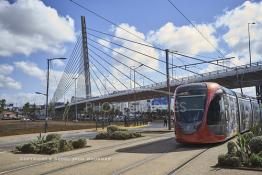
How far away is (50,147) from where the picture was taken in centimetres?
1784

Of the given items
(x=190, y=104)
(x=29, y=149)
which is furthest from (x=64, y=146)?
(x=190, y=104)

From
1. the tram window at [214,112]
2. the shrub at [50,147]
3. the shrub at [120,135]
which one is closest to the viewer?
the shrub at [50,147]

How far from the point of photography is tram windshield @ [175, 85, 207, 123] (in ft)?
63.9

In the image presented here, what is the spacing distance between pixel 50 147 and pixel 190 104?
739 cm

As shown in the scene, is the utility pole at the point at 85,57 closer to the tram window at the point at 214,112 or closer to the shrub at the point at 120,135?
the shrub at the point at 120,135

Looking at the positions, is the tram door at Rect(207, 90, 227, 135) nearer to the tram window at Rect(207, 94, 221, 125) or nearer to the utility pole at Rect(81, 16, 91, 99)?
the tram window at Rect(207, 94, 221, 125)

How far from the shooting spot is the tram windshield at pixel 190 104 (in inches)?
767

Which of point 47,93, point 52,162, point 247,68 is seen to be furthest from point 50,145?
point 247,68

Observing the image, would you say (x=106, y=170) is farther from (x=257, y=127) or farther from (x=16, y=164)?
(x=257, y=127)

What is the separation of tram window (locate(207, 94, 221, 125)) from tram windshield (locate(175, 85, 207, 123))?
1.29ft

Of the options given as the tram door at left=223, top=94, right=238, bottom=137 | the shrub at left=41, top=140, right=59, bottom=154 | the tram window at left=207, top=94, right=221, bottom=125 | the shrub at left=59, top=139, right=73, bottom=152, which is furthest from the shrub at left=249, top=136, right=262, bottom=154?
the shrub at left=59, top=139, right=73, bottom=152

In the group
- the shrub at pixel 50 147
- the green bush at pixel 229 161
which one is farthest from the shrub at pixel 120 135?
the green bush at pixel 229 161

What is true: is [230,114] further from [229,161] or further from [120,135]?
[229,161]

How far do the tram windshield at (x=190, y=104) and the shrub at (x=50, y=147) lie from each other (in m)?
6.32
